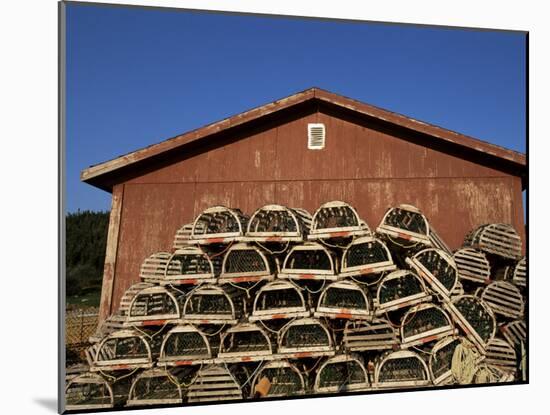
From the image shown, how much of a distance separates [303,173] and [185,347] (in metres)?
2.53

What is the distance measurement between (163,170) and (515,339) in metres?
4.80

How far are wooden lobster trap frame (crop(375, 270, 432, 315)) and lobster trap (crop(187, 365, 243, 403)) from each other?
187 centimetres

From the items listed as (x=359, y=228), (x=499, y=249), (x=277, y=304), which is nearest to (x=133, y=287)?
(x=277, y=304)

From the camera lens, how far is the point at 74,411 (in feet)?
25.1

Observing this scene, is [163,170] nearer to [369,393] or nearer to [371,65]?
[371,65]

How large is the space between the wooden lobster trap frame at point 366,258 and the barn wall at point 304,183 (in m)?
0.56

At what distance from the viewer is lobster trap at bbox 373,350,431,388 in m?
8.45

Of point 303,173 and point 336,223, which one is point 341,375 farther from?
point 303,173

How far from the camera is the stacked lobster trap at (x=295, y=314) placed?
8055 millimetres

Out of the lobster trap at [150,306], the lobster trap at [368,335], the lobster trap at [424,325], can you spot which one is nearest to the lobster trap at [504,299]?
the lobster trap at [424,325]

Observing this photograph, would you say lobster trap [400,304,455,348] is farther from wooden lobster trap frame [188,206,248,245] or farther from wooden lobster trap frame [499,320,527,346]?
wooden lobster trap frame [188,206,248,245]

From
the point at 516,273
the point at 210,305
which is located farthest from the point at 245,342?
the point at 516,273

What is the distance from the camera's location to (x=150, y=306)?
27.1 ft

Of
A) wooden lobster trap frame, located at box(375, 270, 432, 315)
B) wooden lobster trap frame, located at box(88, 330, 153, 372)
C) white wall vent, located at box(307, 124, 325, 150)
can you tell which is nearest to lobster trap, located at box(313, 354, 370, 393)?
wooden lobster trap frame, located at box(375, 270, 432, 315)
